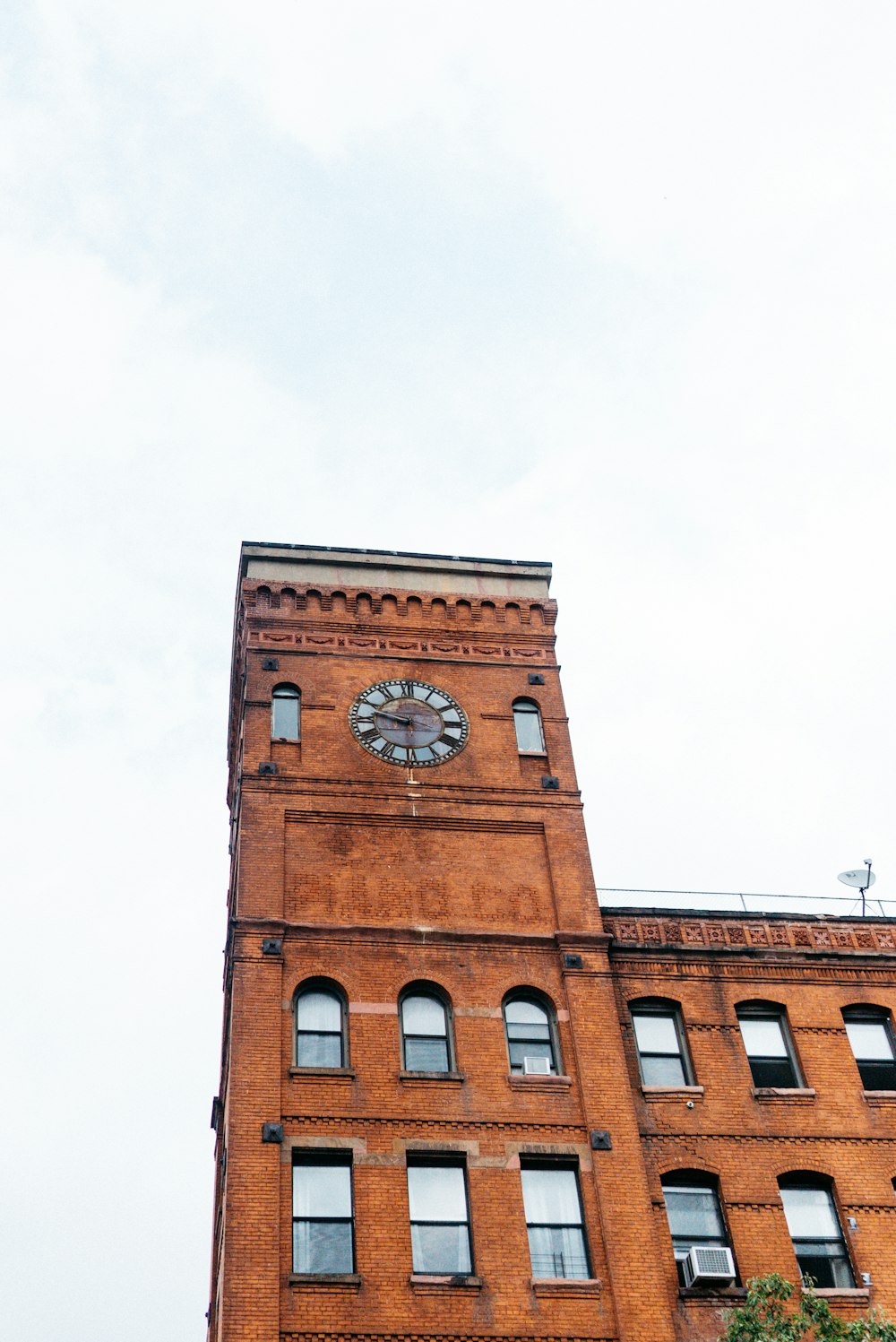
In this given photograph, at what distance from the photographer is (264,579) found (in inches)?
1350

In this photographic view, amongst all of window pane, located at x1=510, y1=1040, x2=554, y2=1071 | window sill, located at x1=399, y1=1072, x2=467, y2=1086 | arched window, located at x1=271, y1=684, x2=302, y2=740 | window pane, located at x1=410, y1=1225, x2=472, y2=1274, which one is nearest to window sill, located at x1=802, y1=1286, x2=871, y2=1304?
window pane, located at x1=510, y1=1040, x2=554, y2=1071

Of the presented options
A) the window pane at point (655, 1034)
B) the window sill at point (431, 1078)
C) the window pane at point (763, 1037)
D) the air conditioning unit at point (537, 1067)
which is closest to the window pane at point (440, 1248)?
the window sill at point (431, 1078)

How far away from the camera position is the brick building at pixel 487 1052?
944 inches

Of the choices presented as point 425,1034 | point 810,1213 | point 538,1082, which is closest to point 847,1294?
point 810,1213

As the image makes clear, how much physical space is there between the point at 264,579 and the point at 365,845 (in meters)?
7.95

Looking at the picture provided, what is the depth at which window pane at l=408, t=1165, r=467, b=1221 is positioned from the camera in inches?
966

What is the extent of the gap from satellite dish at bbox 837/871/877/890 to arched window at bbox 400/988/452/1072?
10.1 m

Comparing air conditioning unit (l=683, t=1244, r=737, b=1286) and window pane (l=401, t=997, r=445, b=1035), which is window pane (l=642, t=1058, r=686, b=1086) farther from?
window pane (l=401, t=997, r=445, b=1035)

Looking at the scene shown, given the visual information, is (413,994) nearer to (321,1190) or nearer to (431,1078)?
(431,1078)

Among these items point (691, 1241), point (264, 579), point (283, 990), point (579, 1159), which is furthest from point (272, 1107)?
point (264, 579)

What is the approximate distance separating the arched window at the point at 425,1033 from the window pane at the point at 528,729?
21.6 feet

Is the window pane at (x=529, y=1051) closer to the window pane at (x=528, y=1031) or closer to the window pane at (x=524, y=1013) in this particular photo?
the window pane at (x=528, y=1031)

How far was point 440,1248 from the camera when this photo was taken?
79.3 ft

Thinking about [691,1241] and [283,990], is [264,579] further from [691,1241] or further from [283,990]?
[691,1241]
